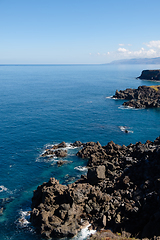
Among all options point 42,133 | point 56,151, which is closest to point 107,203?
point 56,151

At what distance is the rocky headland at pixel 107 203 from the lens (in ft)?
144

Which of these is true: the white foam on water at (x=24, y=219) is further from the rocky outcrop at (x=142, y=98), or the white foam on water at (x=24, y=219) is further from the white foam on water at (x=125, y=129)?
the rocky outcrop at (x=142, y=98)

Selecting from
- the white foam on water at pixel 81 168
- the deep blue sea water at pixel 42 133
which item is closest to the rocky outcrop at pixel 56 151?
the deep blue sea water at pixel 42 133

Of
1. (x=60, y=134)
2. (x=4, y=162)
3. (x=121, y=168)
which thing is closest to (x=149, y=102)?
(x=60, y=134)

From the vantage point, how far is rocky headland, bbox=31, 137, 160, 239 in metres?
44.0

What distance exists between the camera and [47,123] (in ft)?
382

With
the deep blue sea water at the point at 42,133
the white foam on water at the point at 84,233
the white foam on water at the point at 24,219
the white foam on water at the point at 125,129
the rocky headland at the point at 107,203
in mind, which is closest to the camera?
the white foam on water at the point at 84,233

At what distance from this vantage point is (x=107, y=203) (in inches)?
1924

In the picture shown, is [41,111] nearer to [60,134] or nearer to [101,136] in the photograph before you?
[60,134]

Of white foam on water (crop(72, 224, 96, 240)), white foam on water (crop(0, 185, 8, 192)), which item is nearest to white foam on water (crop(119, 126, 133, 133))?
white foam on water (crop(0, 185, 8, 192))

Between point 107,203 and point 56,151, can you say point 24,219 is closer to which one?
point 107,203

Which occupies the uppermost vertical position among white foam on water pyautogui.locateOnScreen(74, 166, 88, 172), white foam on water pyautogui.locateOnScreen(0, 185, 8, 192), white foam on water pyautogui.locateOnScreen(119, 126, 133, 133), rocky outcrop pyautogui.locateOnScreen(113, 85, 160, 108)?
rocky outcrop pyautogui.locateOnScreen(113, 85, 160, 108)

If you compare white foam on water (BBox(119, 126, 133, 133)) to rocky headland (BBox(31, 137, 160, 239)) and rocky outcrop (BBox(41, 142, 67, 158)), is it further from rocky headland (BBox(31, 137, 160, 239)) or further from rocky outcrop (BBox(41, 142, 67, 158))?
rocky headland (BBox(31, 137, 160, 239))

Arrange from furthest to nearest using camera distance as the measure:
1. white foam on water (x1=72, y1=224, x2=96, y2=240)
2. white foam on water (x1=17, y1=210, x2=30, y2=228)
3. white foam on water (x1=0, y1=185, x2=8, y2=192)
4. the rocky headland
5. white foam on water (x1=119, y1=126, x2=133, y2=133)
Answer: white foam on water (x1=119, y1=126, x2=133, y2=133), white foam on water (x1=0, y1=185, x2=8, y2=192), white foam on water (x1=17, y1=210, x2=30, y2=228), the rocky headland, white foam on water (x1=72, y1=224, x2=96, y2=240)
